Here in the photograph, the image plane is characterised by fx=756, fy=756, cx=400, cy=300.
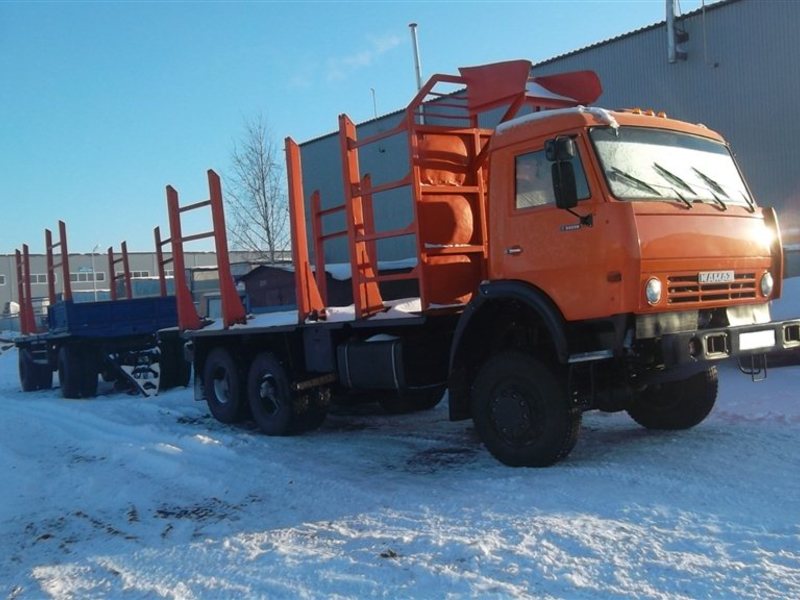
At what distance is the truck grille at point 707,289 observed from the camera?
5582 millimetres

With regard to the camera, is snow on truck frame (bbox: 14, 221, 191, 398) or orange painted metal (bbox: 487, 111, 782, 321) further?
snow on truck frame (bbox: 14, 221, 191, 398)

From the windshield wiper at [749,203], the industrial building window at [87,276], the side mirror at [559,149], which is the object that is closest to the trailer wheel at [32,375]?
the side mirror at [559,149]

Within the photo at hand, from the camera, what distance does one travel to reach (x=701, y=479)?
219 inches

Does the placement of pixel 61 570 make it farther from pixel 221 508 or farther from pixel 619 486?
pixel 619 486

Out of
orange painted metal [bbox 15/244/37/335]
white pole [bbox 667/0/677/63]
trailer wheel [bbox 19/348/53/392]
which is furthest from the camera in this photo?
white pole [bbox 667/0/677/63]

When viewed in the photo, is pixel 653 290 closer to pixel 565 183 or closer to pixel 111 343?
pixel 565 183

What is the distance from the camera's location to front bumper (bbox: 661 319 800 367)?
552cm

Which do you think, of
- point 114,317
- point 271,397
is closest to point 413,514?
point 271,397

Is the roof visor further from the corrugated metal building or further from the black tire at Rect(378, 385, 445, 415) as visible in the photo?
the corrugated metal building

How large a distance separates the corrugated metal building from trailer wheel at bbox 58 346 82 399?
5.99 m

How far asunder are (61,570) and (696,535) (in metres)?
3.83

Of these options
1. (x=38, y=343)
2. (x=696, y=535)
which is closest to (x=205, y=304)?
(x=38, y=343)

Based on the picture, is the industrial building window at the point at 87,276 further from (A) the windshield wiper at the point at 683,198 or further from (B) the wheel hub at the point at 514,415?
(A) the windshield wiper at the point at 683,198

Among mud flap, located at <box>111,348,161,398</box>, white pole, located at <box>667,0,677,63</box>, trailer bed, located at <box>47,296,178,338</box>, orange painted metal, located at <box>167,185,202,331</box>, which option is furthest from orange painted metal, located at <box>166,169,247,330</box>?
white pole, located at <box>667,0,677,63</box>
